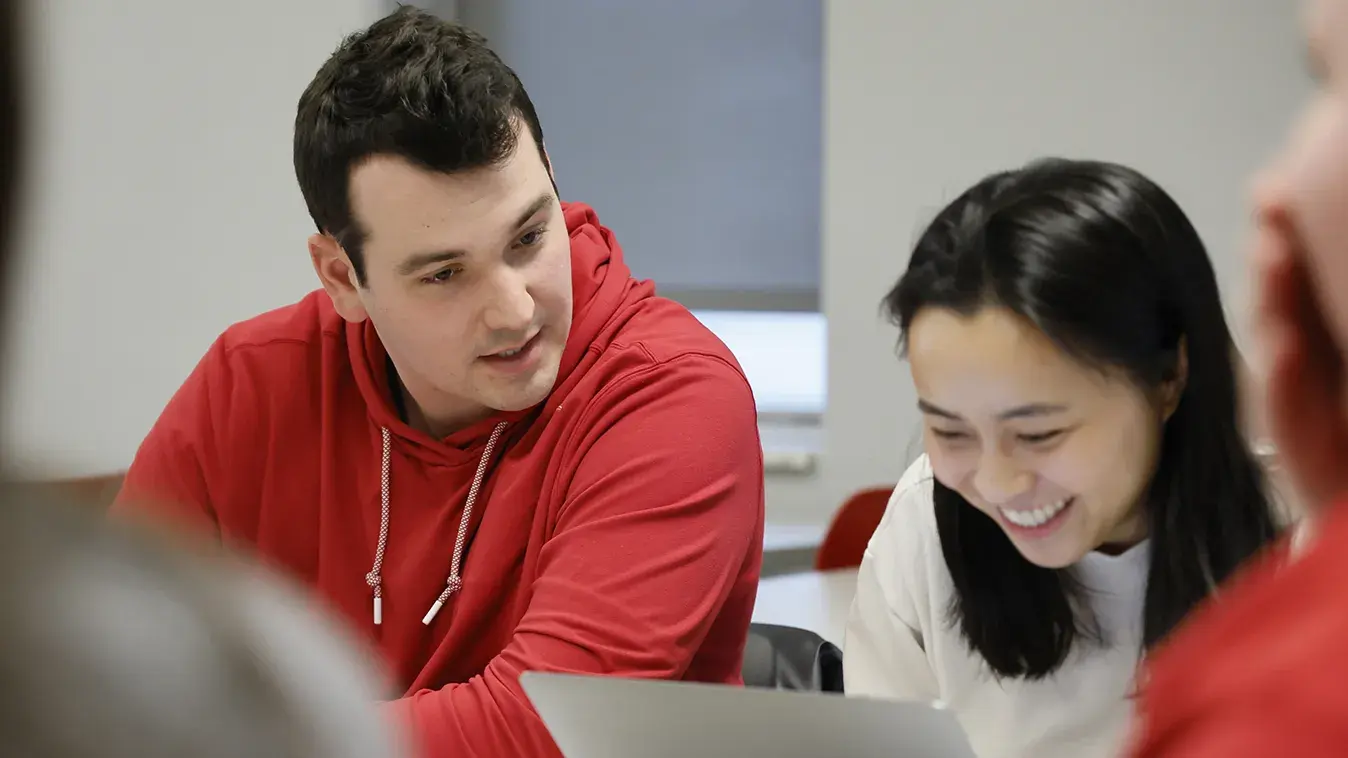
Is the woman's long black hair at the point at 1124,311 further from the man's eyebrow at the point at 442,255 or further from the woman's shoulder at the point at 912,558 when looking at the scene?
the man's eyebrow at the point at 442,255

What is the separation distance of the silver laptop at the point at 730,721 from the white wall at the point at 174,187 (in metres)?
2.69

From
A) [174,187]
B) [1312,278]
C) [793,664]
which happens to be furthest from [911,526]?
[174,187]

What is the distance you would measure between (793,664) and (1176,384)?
596 mm

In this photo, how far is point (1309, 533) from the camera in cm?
39

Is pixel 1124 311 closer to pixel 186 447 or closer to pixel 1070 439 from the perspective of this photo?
pixel 1070 439

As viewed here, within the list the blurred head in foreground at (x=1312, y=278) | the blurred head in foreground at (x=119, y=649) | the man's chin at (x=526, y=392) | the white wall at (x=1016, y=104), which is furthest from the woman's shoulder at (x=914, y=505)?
the white wall at (x=1016, y=104)

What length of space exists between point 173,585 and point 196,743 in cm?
3

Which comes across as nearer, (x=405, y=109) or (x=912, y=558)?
(x=405, y=109)

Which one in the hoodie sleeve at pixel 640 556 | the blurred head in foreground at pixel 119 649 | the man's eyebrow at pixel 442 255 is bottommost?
the hoodie sleeve at pixel 640 556

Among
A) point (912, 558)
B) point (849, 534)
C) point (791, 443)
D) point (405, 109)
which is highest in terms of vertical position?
point (405, 109)

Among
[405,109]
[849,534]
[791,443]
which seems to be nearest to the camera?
[405,109]

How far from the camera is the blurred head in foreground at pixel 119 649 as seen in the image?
211 mm

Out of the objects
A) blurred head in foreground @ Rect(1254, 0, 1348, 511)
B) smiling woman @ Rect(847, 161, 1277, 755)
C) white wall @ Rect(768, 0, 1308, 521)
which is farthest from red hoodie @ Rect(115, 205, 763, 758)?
white wall @ Rect(768, 0, 1308, 521)

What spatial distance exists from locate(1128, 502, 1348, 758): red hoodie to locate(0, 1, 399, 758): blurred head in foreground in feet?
0.72
